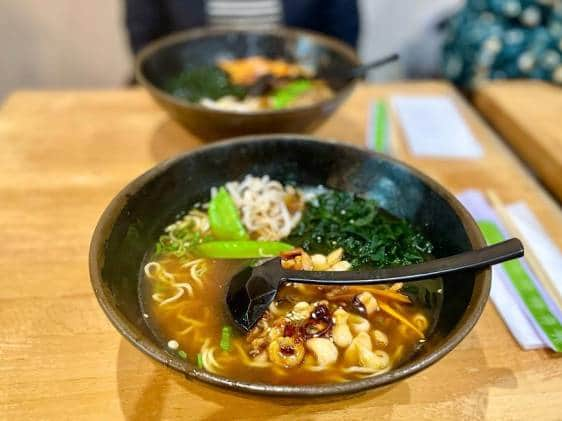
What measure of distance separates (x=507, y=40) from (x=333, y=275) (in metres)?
2.39

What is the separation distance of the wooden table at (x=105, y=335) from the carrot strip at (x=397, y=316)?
0.11 metres

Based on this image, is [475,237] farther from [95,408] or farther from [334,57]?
[334,57]

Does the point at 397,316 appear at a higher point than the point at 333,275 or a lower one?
lower

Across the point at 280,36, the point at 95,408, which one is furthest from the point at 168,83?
the point at 95,408

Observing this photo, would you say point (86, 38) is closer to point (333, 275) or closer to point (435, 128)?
point (435, 128)

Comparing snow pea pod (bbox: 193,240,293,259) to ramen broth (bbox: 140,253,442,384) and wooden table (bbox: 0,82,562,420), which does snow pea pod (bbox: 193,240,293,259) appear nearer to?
ramen broth (bbox: 140,253,442,384)

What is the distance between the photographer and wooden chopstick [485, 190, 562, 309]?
1439 millimetres

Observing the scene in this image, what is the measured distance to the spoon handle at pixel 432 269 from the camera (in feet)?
3.52

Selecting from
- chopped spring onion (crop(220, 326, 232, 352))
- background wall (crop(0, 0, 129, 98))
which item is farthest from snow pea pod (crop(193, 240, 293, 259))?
background wall (crop(0, 0, 129, 98))

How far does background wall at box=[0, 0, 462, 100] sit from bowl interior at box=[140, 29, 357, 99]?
70.9 inches

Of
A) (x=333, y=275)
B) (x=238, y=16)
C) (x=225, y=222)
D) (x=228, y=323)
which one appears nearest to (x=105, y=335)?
(x=228, y=323)

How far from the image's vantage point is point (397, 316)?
47.7 inches

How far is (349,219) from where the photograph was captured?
59.0 inches

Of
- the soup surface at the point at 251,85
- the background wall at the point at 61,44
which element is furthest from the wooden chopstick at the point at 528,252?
the background wall at the point at 61,44
